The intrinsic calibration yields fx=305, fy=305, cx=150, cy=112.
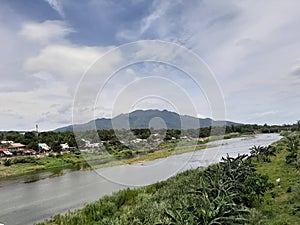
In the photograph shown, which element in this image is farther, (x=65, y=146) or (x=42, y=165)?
(x=65, y=146)

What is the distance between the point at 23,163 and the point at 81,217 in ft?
90.9

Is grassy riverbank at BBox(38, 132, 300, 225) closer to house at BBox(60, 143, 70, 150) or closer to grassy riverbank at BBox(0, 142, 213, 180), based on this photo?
grassy riverbank at BBox(0, 142, 213, 180)

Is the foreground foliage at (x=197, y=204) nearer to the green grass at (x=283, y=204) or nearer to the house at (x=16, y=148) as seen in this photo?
the green grass at (x=283, y=204)

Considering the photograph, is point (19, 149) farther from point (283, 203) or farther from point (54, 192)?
point (283, 203)

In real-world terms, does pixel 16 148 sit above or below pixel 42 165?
above

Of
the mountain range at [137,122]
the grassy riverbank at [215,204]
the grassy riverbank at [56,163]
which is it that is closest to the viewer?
the grassy riverbank at [215,204]

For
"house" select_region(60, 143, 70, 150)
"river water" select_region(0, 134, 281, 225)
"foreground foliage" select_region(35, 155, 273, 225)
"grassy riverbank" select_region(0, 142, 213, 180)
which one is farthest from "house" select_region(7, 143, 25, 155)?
"foreground foliage" select_region(35, 155, 273, 225)

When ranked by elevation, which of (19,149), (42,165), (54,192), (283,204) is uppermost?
(19,149)

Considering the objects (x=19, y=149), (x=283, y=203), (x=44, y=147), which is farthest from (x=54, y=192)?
(x=19, y=149)

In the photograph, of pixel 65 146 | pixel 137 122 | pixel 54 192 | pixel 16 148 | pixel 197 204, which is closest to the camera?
pixel 197 204

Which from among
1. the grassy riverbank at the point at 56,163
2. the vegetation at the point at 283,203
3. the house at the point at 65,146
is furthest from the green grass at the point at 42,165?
the vegetation at the point at 283,203

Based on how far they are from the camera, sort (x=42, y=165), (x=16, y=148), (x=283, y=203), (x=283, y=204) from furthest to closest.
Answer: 1. (x=16, y=148)
2. (x=42, y=165)
3. (x=283, y=203)
4. (x=283, y=204)

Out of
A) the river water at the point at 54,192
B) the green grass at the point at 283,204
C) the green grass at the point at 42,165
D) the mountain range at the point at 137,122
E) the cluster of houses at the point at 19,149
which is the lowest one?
A: the river water at the point at 54,192

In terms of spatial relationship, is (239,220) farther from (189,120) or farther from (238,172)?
(189,120)
